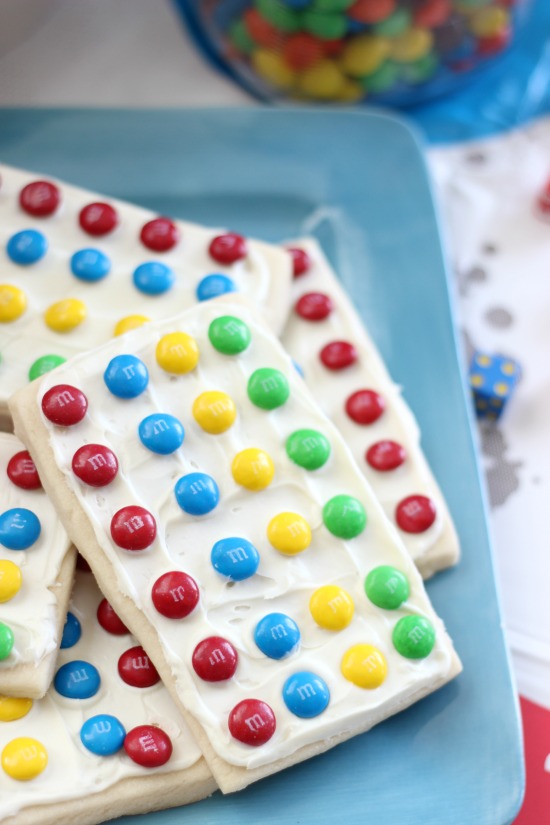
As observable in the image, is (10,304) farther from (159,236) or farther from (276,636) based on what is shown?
(276,636)

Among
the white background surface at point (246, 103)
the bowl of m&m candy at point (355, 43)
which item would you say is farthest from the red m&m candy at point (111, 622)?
the bowl of m&m candy at point (355, 43)

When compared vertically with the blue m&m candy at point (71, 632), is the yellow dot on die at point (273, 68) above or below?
above

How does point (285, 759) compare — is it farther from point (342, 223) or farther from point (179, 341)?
point (342, 223)

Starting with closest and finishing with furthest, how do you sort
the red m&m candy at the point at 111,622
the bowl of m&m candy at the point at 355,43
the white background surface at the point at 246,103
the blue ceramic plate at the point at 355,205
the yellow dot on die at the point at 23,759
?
the yellow dot on die at the point at 23,759 < the red m&m candy at the point at 111,622 < the blue ceramic plate at the point at 355,205 < the white background surface at the point at 246,103 < the bowl of m&m candy at the point at 355,43

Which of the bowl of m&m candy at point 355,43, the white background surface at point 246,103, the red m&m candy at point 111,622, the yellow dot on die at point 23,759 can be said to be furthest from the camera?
the bowl of m&m candy at point 355,43

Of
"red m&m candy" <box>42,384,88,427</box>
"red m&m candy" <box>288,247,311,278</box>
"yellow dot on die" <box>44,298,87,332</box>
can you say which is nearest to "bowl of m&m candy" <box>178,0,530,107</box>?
"red m&m candy" <box>288,247,311,278</box>

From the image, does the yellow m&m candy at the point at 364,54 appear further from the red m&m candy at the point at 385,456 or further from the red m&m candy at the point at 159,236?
the red m&m candy at the point at 385,456

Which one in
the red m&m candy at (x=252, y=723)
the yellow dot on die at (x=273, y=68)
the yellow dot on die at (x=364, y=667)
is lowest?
the red m&m candy at (x=252, y=723)

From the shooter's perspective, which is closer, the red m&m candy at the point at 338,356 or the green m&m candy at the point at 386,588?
the green m&m candy at the point at 386,588

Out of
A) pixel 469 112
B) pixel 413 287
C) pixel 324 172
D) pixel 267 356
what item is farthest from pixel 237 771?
pixel 469 112
